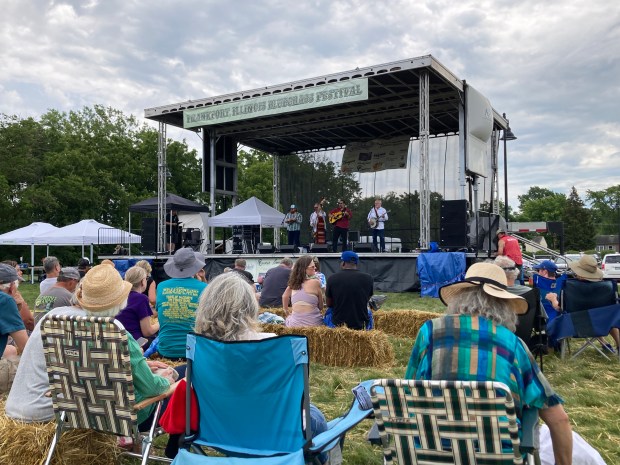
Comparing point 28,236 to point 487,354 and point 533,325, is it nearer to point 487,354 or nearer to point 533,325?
point 533,325

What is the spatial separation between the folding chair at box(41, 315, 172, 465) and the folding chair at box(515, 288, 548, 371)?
3095 millimetres

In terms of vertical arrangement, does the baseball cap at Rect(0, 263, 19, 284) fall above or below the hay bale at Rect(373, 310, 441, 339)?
above

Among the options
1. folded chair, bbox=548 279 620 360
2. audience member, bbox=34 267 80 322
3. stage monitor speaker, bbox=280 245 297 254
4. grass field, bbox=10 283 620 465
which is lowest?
grass field, bbox=10 283 620 465

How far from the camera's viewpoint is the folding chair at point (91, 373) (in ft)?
7.47

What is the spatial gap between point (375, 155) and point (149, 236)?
819 centimetres

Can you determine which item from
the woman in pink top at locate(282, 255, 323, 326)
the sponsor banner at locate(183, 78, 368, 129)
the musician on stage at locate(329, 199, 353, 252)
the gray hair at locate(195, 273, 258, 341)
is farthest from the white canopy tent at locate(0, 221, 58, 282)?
the gray hair at locate(195, 273, 258, 341)

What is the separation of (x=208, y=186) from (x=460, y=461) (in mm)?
15835

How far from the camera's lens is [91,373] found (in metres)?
2.32

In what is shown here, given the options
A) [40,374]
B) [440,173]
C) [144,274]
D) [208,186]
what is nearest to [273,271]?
[144,274]

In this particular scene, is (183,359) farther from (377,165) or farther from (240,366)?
(377,165)

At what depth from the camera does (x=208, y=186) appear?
16.9 meters

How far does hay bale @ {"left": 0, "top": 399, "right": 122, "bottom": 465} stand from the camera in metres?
2.53

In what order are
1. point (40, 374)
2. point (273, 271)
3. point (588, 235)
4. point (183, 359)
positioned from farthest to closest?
point (588, 235)
point (273, 271)
point (183, 359)
point (40, 374)

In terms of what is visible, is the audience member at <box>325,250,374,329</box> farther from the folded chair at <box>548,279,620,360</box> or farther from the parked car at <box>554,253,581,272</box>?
the parked car at <box>554,253,581,272</box>
